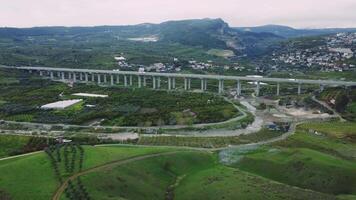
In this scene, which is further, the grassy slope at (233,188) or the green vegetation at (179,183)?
the green vegetation at (179,183)

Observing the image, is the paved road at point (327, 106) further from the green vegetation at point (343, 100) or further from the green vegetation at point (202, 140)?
the green vegetation at point (202, 140)

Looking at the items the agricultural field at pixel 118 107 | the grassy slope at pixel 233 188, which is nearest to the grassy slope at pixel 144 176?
the grassy slope at pixel 233 188

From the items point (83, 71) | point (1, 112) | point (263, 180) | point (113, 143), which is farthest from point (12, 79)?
point (263, 180)

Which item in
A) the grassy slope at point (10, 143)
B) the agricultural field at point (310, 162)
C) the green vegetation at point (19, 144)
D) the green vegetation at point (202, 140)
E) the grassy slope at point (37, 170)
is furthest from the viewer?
the green vegetation at point (202, 140)

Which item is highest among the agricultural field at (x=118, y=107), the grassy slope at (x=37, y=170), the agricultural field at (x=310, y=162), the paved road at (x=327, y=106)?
the grassy slope at (x=37, y=170)

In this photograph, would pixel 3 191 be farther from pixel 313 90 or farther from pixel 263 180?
pixel 313 90

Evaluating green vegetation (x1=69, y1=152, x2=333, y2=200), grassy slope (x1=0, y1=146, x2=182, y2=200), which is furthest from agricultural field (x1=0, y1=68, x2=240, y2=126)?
green vegetation (x1=69, y1=152, x2=333, y2=200)

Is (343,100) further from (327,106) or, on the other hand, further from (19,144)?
(19,144)
